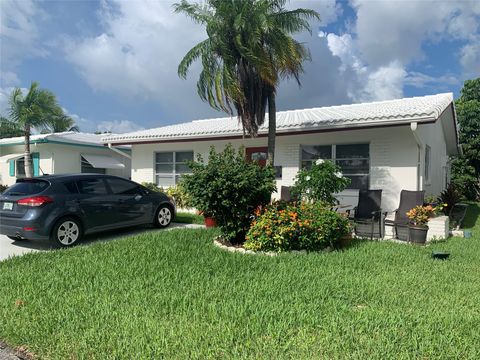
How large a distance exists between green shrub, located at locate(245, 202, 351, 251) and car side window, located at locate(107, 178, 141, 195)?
11.7 ft

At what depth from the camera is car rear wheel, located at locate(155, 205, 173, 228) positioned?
352 inches

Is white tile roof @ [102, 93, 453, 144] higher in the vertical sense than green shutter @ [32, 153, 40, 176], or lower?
higher

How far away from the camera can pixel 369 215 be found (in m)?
8.64

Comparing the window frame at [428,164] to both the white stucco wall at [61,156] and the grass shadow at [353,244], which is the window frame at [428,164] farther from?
the white stucco wall at [61,156]

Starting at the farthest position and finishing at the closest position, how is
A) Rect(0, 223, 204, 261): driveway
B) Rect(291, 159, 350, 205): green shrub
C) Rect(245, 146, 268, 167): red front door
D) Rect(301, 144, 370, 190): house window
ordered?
1. Rect(245, 146, 268, 167): red front door
2. Rect(301, 144, 370, 190): house window
3. Rect(291, 159, 350, 205): green shrub
4. Rect(0, 223, 204, 261): driveway

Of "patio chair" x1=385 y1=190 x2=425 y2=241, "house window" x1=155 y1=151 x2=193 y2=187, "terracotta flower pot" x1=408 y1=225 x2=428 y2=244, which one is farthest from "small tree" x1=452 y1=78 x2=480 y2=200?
"house window" x1=155 y1=151 x2=193 y2=187

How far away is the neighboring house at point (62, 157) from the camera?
17750 mm

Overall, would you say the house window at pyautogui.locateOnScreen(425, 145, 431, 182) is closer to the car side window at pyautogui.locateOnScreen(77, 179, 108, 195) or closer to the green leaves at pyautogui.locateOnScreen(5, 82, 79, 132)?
the car side window at pyautogui.locateOnScreen(77, 179, 108, 195)

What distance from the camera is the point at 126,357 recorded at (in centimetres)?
269

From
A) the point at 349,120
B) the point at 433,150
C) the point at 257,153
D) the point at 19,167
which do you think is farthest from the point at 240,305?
the point at 19,167

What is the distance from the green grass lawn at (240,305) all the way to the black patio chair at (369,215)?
1.65m

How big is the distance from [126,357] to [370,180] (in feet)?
28.6

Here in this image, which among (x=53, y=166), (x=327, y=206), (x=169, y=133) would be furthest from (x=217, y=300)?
(x=53, y=166)

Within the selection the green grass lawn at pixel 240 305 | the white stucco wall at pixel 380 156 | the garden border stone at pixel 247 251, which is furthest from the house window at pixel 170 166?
the green grass lawn at pixel 240 305
